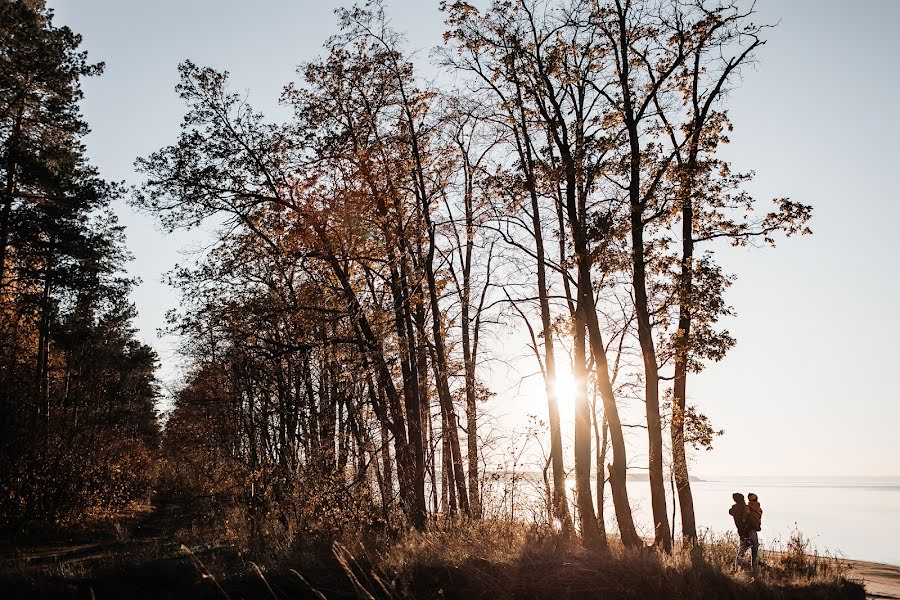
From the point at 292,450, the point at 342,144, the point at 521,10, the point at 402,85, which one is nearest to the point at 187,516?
the point at 292,450

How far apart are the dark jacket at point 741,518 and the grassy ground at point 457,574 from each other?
860 millimetres

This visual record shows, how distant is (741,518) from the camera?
1205cm

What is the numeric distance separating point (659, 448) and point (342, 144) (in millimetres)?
10219

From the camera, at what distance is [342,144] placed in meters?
15.0

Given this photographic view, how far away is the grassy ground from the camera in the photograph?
8.14 m

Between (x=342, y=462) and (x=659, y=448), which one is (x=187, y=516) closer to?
(x=342, y=462)

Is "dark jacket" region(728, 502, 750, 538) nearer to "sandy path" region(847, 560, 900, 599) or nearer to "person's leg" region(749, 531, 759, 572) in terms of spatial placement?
"person's leg" region(749, 531, 759, 572)

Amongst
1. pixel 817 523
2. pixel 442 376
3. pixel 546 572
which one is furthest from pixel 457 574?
pixel 817 523

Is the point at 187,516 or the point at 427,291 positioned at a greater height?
the point at 427,291

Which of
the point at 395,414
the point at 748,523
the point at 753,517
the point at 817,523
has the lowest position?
the point at 817,523

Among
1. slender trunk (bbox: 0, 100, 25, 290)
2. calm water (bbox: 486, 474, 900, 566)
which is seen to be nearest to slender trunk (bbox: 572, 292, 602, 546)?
calm water (bbox: 486, 474, 900, 566)

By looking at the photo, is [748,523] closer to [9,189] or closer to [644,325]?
[644,325]

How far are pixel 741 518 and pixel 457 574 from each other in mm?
6541

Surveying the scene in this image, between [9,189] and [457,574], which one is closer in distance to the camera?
[457,574]
